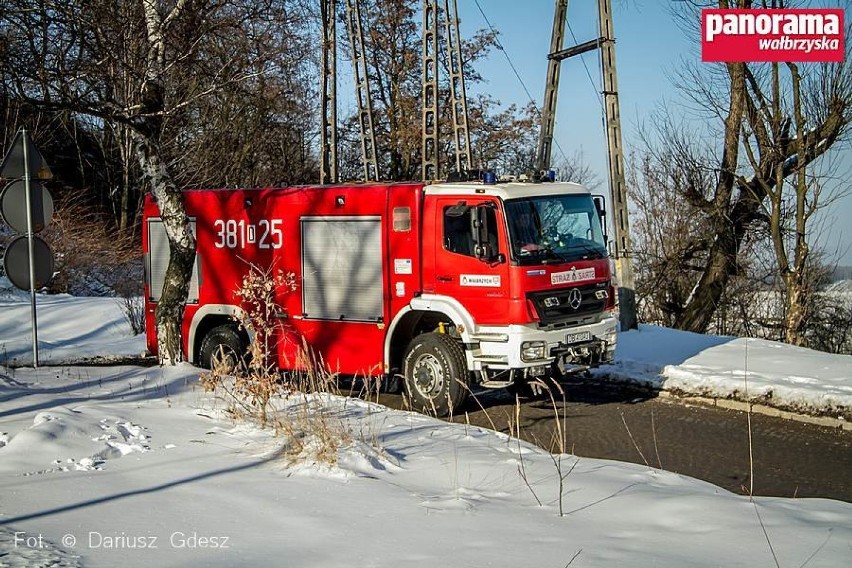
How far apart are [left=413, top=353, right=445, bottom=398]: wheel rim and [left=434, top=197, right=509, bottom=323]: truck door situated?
76 cm

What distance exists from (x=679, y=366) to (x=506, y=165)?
2555 cm

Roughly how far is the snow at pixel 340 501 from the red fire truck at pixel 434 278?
165 cm

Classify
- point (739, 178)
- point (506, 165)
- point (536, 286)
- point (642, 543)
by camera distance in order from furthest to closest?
point (506, 165)
point (739, 178)
point (536, 286)
point (642, 543)

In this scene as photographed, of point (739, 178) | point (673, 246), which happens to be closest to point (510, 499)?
point (739, 178)

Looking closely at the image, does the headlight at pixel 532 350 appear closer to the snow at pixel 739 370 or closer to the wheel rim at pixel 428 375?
the wheel rim at pixel 428 375

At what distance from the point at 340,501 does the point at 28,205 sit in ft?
23.1

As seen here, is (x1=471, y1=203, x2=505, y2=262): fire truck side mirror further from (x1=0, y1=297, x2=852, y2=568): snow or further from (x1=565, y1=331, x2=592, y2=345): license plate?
(x1=0, y1=297, x2=852, y2=568): snow

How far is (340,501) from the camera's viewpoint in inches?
229

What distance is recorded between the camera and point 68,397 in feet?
30.3

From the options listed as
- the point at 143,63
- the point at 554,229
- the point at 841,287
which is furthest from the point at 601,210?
the point at 841,287

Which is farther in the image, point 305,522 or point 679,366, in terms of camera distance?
point 679,366

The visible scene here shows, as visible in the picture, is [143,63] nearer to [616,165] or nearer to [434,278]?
[434,278]

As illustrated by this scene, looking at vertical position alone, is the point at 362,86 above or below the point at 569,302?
above

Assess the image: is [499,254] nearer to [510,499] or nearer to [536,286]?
[536,286]
